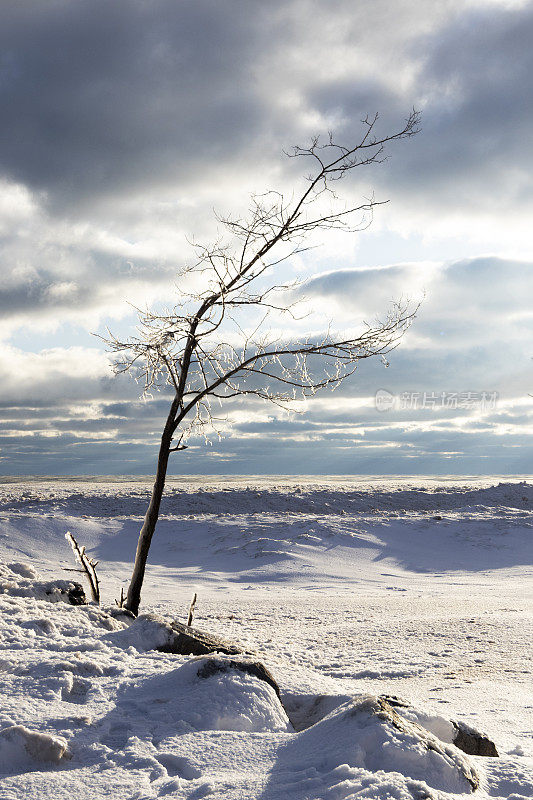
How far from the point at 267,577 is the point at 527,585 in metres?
4.94

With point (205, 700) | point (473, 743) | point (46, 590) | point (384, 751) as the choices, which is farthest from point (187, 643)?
point (384, 751)

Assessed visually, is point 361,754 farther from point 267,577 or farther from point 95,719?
point 267,577

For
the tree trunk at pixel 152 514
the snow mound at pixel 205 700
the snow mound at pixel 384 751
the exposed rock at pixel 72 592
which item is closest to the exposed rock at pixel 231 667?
the snow mound at pixel 205 700

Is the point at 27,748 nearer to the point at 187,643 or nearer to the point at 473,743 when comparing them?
the point at 187,643

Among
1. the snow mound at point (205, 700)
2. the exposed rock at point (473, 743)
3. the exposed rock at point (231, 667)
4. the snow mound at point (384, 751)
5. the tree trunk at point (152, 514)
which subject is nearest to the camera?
the snow mound at point (384, 751)

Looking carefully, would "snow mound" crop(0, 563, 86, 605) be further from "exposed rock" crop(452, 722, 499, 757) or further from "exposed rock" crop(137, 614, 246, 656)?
"exposed rock" crop(452, 722, 499, 757)

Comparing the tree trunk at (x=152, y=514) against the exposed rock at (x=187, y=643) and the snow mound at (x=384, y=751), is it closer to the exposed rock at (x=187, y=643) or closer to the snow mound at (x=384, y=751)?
the exposed rock at (x=187, y=643)

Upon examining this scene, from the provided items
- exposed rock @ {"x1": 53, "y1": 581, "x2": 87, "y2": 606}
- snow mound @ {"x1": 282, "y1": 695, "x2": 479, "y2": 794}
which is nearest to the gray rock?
exposed rock @ {"x1": 53, "y1": 581, "x2": 87, "y2": 606}

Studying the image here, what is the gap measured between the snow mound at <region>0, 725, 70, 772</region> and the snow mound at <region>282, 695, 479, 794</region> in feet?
3.24

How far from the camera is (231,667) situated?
132 inches

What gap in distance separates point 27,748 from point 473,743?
2.14m

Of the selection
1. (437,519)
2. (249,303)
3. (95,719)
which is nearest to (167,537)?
(437,519)

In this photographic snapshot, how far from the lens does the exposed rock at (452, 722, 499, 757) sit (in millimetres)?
3086

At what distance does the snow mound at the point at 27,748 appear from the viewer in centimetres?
248
